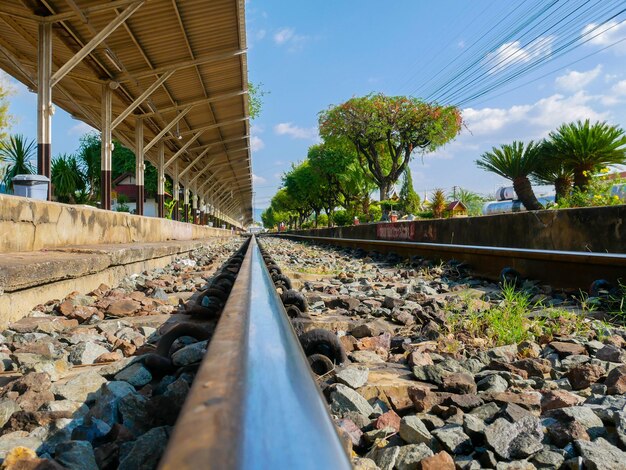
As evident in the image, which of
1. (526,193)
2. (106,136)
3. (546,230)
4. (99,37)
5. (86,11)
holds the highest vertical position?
(86,11)

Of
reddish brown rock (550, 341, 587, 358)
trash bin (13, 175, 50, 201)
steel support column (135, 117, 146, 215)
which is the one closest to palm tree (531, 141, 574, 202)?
steel support column (135, 117, 146, 215)

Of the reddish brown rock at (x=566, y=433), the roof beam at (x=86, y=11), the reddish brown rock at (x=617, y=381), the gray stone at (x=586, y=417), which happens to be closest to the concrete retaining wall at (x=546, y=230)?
the reddish brown rock at (x=617, y=381)

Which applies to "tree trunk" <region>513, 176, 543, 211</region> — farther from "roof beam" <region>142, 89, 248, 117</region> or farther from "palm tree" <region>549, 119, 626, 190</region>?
"roof beam" <region>142, 89, 248, 117</region>

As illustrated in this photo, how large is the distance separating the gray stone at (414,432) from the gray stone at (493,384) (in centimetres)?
42

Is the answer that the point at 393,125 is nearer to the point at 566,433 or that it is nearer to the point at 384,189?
the point at 384,189

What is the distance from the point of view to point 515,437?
3.83 feet

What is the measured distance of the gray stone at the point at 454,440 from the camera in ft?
3.83

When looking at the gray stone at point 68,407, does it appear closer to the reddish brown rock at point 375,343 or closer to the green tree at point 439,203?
the reddish brown rock at point 375,343

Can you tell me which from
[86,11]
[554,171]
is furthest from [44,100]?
[554,171]

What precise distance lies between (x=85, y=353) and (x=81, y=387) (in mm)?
499

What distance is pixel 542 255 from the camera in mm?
4238

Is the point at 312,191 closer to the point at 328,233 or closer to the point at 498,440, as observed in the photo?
the point at 328,233

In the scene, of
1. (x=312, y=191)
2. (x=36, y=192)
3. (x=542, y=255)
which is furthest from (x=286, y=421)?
(x=312, y=191)

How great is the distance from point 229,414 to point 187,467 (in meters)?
0.12
